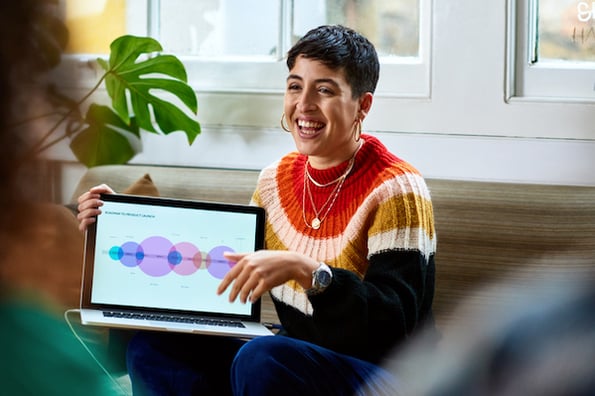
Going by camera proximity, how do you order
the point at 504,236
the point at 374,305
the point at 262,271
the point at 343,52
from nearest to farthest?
the point at 262,271 → the point at 374,305 → the point at 343,52 → the point at 504,236

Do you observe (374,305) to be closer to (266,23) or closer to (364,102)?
(364,102)

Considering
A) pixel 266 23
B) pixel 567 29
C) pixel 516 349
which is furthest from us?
pixel 266 23

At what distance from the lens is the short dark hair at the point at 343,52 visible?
3.29 ft

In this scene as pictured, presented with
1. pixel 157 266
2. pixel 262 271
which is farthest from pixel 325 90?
pixel 262 271

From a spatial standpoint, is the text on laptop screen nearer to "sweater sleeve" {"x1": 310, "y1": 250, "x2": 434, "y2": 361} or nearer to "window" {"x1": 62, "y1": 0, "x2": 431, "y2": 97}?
"sweater sleeve" {"x1": 310, "y1": 250, "x2": 434, "y2": 361}

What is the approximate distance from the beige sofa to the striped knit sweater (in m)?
0.19

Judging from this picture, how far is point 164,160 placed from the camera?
168 cm

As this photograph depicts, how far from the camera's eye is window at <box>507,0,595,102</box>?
4.50ft

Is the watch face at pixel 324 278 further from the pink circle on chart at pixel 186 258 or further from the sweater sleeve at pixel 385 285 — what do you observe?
the pink circle on chart at pixel 186 258

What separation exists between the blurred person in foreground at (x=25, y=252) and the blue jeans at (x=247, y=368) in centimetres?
67

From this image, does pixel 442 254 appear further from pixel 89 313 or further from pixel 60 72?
pixel 60 72

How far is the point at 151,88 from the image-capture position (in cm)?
151

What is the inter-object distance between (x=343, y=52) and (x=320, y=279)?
31cm

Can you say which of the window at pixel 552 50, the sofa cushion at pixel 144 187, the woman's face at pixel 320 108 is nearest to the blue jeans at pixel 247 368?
the woman's face at pixel 320 108
